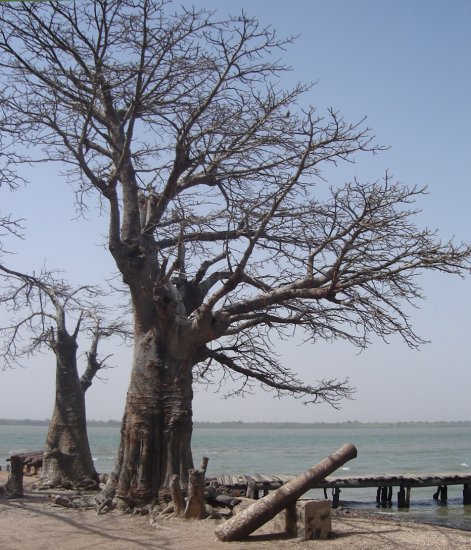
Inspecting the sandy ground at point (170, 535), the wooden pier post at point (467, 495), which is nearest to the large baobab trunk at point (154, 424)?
the sandy ground at point (170, 535)

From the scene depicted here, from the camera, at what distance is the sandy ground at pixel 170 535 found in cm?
809

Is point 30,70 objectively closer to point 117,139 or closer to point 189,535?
point 117,139

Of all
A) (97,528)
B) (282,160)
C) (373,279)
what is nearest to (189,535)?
(97,528)

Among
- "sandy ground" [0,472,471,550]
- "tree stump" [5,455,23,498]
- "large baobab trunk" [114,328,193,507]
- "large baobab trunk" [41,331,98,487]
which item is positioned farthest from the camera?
"large baobab trunk" [41,331,98,487]

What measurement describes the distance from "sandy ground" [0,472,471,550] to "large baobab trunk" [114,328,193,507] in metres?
0.62

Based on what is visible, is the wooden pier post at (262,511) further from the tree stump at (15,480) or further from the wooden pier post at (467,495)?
the wooden pier post at (467,495)

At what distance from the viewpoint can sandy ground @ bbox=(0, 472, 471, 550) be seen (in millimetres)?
8094

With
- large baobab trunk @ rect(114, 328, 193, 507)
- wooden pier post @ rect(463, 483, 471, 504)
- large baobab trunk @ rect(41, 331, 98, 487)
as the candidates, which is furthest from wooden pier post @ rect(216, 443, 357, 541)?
wooden pier post @ rect(463, 483, 471, 504)

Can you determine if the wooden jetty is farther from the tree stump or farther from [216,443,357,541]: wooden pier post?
[216,443,357,541]: wooden pier post

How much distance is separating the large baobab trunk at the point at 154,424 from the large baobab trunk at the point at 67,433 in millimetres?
5328

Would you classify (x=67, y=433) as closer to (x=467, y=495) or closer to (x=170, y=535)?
(x=170, y=535)

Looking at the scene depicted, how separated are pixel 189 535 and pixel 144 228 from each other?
5.20 metres

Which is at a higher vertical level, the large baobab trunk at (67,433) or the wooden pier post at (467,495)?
the large baobab trunk at (67,433)

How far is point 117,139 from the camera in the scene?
1220 centimetres
